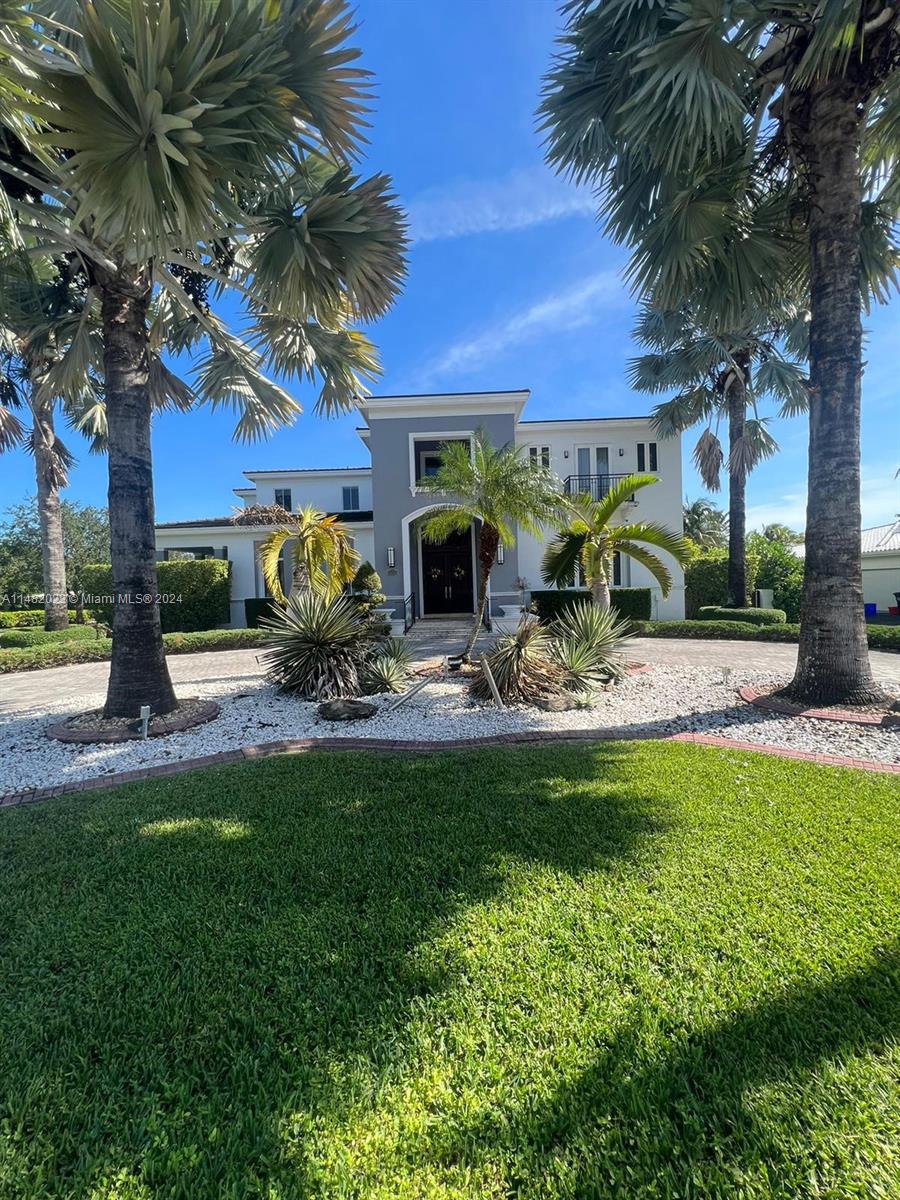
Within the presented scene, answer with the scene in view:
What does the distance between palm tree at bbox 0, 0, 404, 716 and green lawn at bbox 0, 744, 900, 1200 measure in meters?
4.81

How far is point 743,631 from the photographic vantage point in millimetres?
14078

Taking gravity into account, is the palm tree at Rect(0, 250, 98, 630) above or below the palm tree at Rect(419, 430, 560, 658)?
above

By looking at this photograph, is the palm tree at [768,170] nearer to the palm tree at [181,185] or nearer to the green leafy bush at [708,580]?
the palm tree at [181,185]

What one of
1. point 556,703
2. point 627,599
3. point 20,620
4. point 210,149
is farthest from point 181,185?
point 20,620

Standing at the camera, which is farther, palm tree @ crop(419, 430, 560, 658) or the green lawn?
palm tree @ crop(419, 430, 560, 658)

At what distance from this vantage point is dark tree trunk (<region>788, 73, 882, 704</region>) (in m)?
6.38

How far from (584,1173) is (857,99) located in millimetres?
10162

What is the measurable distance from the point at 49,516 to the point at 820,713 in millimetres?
19229

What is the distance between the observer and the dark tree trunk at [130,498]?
672 cm

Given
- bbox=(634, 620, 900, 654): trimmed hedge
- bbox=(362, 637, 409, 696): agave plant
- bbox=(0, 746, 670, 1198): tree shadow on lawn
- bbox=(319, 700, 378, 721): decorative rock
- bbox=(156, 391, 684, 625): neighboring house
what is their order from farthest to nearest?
bbox=(156, 391, 684, 625): neighboring house → bbox=(634, 620, 900, 654): trimmed hedge → bbox=(362, 637, 409, 696): agave plant → bbox=(319, 700, 378, 721): decorative rock → bbox=(0, 746, 670, 1198): tree shadow on lawn

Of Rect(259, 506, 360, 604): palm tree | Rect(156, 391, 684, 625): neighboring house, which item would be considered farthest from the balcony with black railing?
Rect(259, 506, 360, 604): palm tree

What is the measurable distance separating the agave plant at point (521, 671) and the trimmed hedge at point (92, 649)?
573cm

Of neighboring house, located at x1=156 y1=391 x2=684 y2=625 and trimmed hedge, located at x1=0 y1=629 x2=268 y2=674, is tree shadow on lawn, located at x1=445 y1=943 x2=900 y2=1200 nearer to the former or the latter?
trimmed hedge, located at x1=0 y1=629 x2=268 y2=674

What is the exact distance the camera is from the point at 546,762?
5055 millimetres
